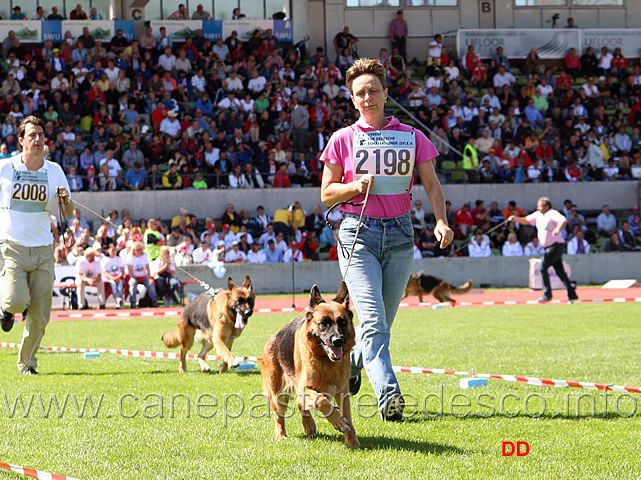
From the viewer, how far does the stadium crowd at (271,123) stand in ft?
81.7

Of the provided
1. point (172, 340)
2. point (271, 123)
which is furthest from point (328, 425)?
point (271, 123)

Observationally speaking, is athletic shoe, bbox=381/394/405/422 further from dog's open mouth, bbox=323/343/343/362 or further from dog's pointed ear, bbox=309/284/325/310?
dog's pointed ear, bbox=309/284/325/310

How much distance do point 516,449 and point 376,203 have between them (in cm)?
179

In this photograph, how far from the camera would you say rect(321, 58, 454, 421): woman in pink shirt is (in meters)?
5.50

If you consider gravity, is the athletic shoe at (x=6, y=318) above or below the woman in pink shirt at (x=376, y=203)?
below

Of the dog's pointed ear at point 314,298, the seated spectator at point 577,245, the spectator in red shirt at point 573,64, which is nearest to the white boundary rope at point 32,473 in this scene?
the dog's pointed ear at point 314,298

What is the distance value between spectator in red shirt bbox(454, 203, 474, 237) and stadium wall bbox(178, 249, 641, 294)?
70.1 inches

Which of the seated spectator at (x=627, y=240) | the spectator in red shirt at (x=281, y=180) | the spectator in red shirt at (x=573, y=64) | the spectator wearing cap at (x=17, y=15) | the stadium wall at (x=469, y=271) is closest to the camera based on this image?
the stadium wall at (x=469, y=271)

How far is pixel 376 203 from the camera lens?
5602 mm

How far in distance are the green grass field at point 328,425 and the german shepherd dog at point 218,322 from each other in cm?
27

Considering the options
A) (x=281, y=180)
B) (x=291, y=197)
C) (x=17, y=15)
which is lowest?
(x=291, y=197)

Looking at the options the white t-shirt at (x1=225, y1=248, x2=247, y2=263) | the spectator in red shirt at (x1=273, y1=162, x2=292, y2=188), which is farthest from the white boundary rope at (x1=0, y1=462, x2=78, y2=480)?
the spectator in red shirt at (x1=273, y1=162, x2=292, y2=188)

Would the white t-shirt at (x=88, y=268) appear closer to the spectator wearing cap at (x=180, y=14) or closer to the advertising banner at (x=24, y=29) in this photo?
the advertising banner at (x=24, y=29)

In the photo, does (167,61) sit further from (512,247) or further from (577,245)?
(577,245)
